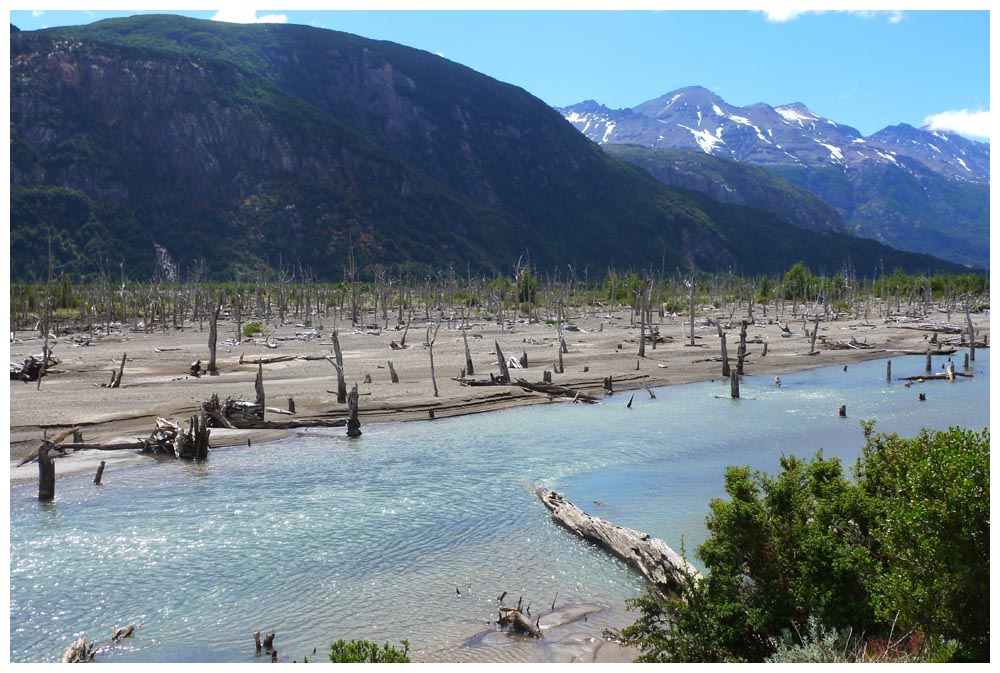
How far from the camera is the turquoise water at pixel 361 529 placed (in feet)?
41.6

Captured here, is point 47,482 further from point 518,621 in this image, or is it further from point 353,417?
point 518,621

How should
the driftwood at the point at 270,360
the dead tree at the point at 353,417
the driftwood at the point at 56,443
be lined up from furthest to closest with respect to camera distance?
the driftwood at the point at 270,360 → the dead tree at the point at 353,417 → the driftwood at the point at 56,443

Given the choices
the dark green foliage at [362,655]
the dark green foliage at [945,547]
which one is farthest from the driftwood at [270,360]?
the dark green foliage at [945,547]

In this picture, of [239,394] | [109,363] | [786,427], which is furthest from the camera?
[109,363]

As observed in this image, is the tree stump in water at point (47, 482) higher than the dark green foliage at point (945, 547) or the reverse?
the reverse

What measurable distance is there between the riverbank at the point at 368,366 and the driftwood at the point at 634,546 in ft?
43.2

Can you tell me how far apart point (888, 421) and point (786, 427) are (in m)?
4.46

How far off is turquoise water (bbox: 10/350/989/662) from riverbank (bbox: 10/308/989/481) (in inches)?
154

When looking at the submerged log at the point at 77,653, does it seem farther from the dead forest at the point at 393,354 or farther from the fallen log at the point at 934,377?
the fallen log at the point at 934,377

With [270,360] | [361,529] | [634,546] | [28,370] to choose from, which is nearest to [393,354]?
[270,360]

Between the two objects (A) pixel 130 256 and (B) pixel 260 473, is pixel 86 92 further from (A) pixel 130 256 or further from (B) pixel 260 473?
(B) pixel 260 473

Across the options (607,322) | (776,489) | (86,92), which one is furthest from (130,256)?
(776,489)

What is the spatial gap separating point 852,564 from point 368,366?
37.0m

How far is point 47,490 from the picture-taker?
61.7 ft
